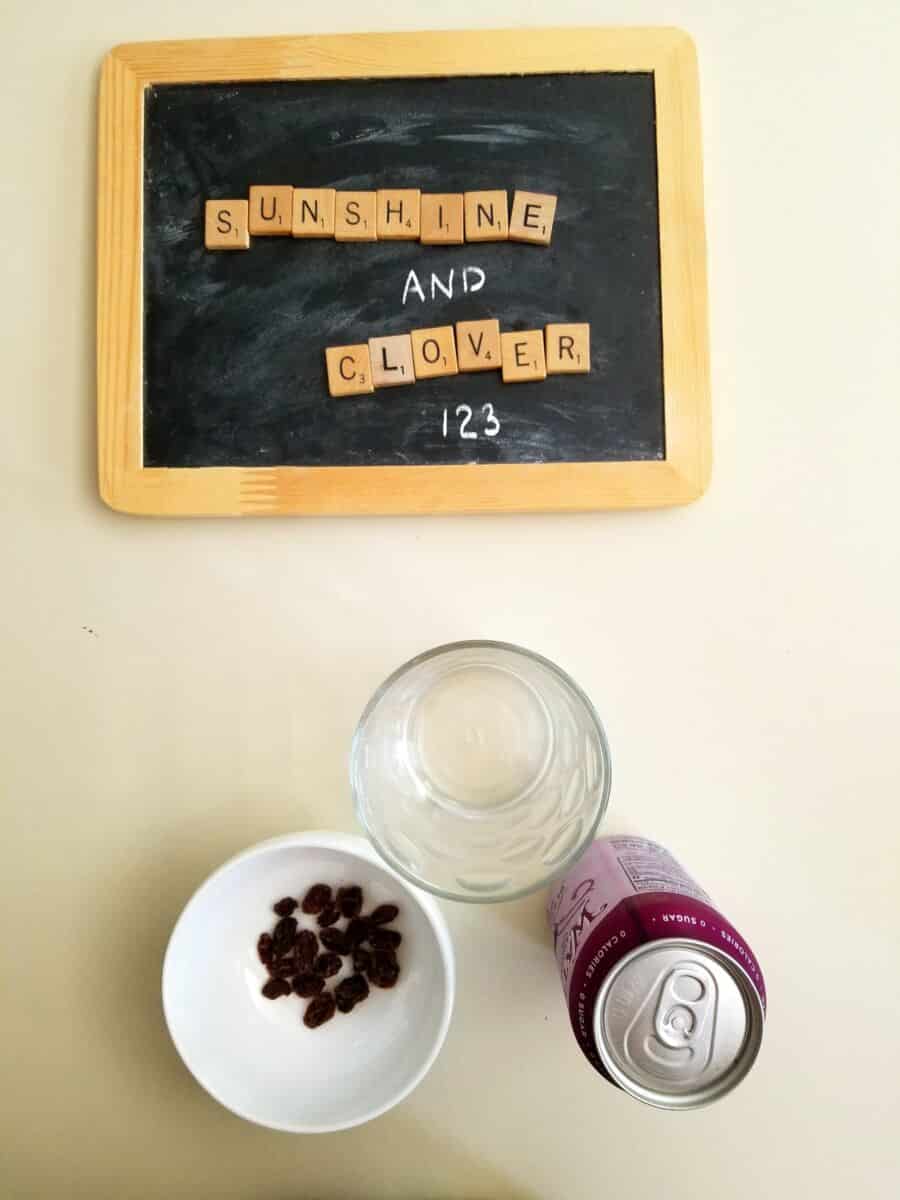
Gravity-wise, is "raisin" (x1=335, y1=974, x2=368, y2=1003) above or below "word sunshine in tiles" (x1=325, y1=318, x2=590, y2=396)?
below

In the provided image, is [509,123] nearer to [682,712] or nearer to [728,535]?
[728,535]

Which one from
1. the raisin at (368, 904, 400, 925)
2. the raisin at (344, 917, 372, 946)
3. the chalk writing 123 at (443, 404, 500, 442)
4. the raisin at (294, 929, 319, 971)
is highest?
the chalk writing 123 at (443, 404, 500, 442)

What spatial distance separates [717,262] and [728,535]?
0.25 m

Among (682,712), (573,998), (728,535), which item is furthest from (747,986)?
(728,535)

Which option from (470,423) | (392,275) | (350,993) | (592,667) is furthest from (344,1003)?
(392,275)

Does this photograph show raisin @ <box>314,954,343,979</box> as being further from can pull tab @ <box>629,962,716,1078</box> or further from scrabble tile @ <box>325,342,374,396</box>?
scrabble tile @ <box>325,342,374,396</box>

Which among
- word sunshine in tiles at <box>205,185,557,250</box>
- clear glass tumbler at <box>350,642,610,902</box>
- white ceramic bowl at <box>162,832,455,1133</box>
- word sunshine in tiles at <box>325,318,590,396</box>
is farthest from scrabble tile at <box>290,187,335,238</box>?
white ceramic bowl at <box>162,832,455,1133</box>

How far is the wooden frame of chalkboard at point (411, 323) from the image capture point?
712mm

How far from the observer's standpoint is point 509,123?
0.72m

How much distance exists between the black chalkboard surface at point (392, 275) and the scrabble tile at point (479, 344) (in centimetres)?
1

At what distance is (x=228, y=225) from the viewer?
727 millimetres

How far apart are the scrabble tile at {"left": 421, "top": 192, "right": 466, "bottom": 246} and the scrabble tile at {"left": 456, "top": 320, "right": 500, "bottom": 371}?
0.08 meters

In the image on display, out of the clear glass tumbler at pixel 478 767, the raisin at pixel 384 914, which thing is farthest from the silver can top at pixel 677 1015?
the raisin at pixel 384 914

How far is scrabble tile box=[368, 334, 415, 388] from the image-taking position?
2.37 ft
